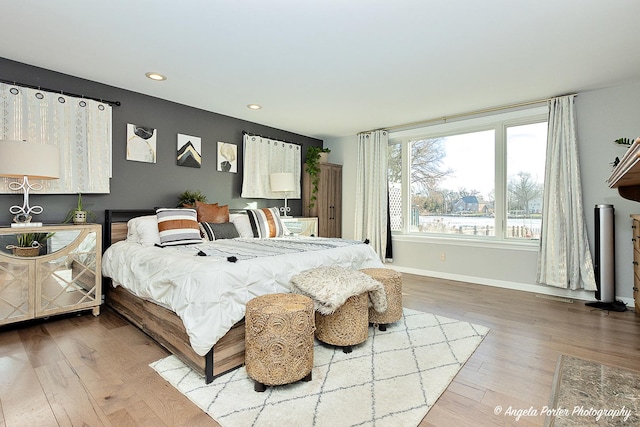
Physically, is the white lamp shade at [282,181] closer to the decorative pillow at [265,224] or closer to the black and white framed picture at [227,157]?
the black and white framed picture at [227,157]

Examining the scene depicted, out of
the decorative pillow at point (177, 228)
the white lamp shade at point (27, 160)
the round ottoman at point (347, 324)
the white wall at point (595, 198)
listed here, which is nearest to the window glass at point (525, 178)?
the white wall at point (595, 198)

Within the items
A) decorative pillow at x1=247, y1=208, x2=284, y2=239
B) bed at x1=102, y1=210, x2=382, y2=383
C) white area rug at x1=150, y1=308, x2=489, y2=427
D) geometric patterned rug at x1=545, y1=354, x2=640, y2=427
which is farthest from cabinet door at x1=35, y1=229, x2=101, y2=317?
geometric patterned rug at x1=545, y1=354, x2=640, y2=427

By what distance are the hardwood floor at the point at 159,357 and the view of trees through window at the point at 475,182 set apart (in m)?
1.39

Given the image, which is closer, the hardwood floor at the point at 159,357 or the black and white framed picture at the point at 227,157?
the hardwood floor at the point at 159,357

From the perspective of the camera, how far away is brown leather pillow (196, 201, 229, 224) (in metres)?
3.76

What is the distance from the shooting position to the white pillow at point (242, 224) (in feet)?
12.7

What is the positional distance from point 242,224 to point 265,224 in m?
0.28

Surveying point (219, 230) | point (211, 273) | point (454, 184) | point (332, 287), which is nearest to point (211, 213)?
point (219, 230)

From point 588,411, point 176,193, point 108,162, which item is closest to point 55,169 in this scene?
point 108,162

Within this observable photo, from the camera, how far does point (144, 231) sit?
3.13 metres

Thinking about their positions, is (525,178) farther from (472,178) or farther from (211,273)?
(211,273)

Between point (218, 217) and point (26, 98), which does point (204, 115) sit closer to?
point (218, 217)

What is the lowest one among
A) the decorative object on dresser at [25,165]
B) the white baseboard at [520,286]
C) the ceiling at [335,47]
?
the white baseboard at [520,286]

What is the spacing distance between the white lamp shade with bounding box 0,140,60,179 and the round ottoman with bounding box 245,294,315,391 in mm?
2256
